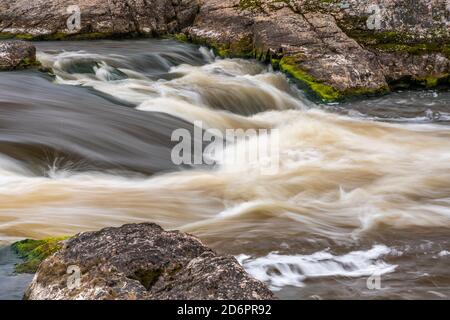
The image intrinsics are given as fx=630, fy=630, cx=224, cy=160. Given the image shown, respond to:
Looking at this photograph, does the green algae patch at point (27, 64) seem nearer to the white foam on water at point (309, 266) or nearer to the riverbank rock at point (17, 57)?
the riverbank rock at point (17, 57)

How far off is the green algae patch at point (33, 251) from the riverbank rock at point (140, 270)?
77cm

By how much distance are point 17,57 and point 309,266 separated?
33.1 feet


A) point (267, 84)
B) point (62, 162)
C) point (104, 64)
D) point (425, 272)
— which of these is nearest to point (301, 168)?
point (62, 162)

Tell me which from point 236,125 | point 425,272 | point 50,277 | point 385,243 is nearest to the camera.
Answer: point 50,277

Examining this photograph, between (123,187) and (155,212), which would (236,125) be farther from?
(155,212)

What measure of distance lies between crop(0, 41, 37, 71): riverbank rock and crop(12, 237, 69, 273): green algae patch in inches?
351

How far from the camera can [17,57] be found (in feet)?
44.8

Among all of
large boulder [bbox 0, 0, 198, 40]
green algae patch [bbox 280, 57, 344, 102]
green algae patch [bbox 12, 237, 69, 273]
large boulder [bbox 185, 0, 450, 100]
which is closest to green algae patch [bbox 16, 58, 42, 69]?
large boulder [bbox 185, 0, 450, 100]

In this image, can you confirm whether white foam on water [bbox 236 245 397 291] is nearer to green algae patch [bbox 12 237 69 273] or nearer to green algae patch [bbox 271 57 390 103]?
green algae patch [bbox 12 237 69 273]

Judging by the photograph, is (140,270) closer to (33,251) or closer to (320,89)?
(33,251)

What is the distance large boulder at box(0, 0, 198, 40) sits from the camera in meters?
19.1

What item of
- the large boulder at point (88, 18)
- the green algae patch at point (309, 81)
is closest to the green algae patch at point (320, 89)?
the green algae patch at point (309, 81)

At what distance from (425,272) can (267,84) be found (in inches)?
388
